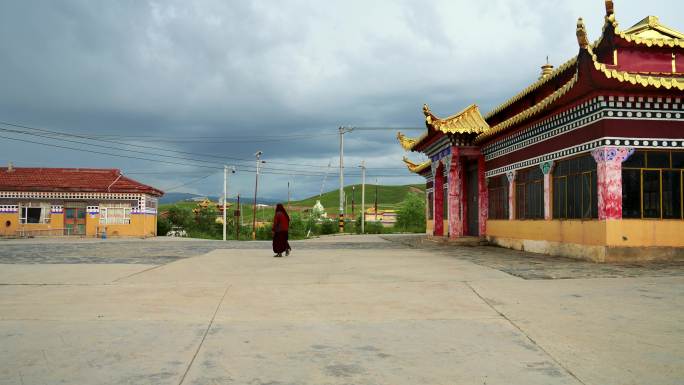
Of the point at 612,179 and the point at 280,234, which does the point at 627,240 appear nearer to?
the point at 612,179

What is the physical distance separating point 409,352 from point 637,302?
150 inches

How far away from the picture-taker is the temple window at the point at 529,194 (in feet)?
55.8

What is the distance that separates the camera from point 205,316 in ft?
21.9

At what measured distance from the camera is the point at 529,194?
17.9m

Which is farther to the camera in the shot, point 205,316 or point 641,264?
point 641,264

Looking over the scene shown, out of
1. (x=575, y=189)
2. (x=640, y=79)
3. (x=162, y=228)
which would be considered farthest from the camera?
(x=162, y=228)

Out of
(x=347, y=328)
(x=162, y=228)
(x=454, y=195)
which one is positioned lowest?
(x=347, y=328)

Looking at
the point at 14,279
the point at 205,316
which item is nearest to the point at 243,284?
the point at 205,316

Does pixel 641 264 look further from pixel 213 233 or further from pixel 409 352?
pixel 213 233

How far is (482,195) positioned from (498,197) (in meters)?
1.47

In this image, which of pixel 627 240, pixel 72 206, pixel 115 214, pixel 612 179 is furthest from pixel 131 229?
pixel 627 240

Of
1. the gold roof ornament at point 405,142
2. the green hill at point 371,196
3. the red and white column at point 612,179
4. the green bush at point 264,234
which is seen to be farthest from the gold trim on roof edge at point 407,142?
the green hill at point 371,196

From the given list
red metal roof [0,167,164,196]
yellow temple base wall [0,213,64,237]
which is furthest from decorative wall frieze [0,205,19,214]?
red metal roof [0,167,164,196]

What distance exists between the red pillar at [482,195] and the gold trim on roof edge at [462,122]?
62.2 inches
